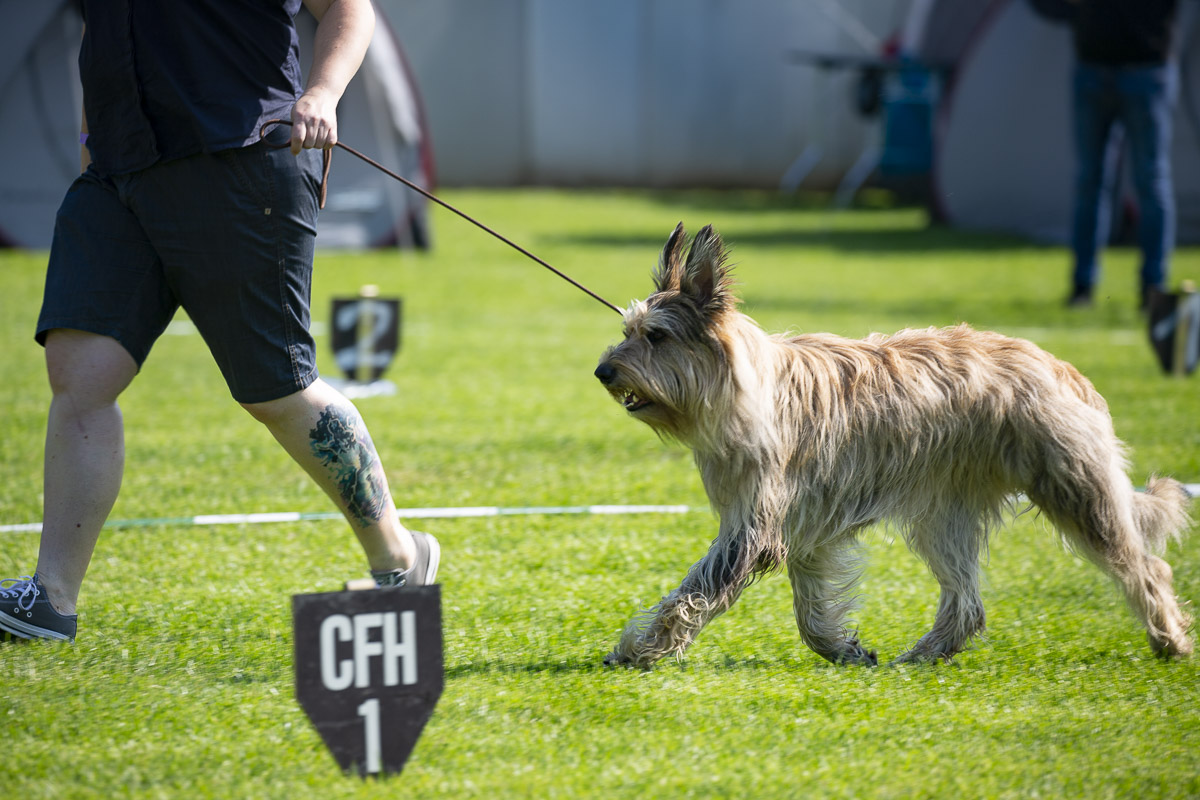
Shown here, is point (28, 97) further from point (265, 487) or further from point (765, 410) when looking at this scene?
point (765, 410)

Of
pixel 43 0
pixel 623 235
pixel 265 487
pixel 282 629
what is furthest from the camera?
pixel 623 235

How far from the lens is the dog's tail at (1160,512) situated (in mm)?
3639

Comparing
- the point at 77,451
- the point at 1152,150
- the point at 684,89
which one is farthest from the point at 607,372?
the point at 684,89

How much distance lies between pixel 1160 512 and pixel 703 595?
1451mm

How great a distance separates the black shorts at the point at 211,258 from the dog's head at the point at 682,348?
0.84 meters

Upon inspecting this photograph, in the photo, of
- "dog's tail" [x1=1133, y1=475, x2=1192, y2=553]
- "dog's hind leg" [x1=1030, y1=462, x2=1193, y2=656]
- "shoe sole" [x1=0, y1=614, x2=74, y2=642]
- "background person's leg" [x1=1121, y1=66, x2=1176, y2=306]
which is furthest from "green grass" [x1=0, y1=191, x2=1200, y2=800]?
"background person's leg" [x1=1121, y1=66, x2=1176, y2=306]

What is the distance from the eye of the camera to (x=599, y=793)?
2645 millimetres

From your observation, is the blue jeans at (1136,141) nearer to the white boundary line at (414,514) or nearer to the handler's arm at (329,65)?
the white boundary line at (414,514)

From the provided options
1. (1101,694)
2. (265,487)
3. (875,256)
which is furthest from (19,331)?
(875,256)

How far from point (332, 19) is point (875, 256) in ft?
37.4

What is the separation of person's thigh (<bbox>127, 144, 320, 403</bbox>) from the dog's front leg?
1.14 metres

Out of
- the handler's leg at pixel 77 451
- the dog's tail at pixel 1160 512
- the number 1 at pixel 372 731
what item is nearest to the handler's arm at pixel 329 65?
the handler's leg at pixel 77 451

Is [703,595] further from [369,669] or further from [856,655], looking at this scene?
[369,669]

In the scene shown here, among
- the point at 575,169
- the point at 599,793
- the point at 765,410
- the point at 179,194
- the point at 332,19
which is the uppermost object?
the point at 332,19
